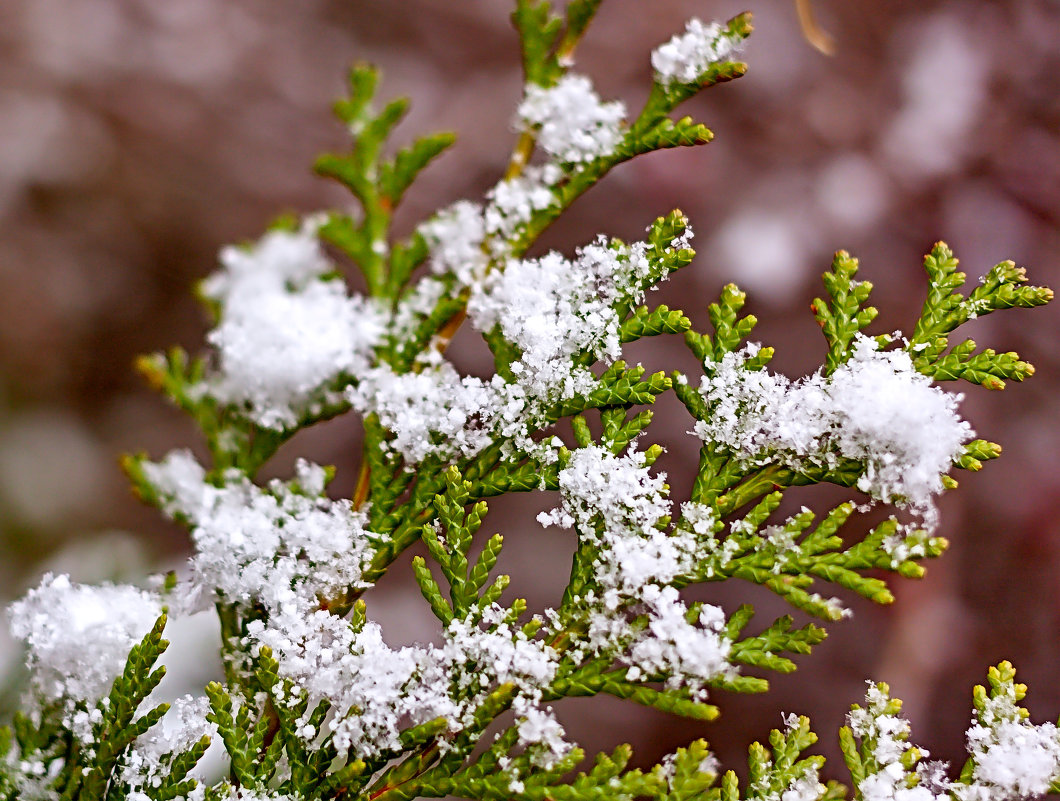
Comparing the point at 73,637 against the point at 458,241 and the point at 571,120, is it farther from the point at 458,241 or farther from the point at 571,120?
the point at 571,120

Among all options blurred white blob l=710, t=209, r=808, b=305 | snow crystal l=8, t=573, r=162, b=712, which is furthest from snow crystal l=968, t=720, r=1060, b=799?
blurred white blob l=710, t=209, r=808, b=305

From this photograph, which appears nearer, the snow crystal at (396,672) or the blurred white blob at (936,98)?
the snow crystal at (396,672)

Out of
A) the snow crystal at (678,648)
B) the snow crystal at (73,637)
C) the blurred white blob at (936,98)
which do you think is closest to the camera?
the snow crystal at (678,648)

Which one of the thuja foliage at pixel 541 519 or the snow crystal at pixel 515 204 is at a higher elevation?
Answer: the snow crystal at pixel 515 204

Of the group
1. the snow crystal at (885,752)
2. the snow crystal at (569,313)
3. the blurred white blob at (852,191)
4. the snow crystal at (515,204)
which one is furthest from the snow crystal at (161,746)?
the blurred white blob at (852,191)

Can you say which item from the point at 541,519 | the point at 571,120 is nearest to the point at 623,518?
the point at 541,519

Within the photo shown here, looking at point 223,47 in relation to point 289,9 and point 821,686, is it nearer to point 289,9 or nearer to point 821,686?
point 289,9

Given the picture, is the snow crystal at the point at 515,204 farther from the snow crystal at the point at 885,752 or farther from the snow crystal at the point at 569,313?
the snow crystal at the point at 885,752

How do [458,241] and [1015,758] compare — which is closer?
[1015,758]
